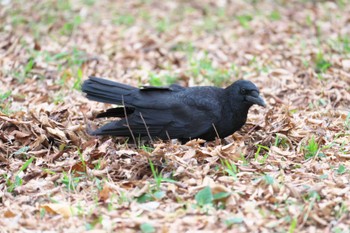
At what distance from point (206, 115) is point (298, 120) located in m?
1.11

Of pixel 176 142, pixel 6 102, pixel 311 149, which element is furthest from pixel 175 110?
pixel 6 102

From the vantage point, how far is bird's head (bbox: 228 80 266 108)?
6.31m

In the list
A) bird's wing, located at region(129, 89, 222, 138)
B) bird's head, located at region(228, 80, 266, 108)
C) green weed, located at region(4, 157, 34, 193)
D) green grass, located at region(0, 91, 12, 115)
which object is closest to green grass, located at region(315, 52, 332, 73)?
bird's head, located at region(228, 80, 266, 108)

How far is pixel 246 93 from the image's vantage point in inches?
251

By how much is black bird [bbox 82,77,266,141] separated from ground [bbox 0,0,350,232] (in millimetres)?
168

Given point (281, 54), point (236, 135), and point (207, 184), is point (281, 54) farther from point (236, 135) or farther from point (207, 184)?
point (207, 184)

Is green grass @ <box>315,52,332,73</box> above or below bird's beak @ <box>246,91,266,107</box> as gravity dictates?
below

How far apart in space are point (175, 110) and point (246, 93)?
0.74m

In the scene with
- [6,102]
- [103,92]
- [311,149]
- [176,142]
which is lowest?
[6,102]

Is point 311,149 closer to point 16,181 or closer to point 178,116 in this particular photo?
point 178,116

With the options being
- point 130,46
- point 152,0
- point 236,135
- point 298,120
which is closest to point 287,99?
point 298,120

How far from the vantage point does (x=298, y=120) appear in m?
6.79

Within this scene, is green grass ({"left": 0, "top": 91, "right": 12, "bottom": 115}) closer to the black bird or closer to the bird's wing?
the black bird

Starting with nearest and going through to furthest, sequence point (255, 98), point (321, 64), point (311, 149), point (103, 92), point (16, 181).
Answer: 1. point (16, 181)
2. point (311, 149)
3. point (255, 98)
4. point (103, 92)
5. point (321, 64)
